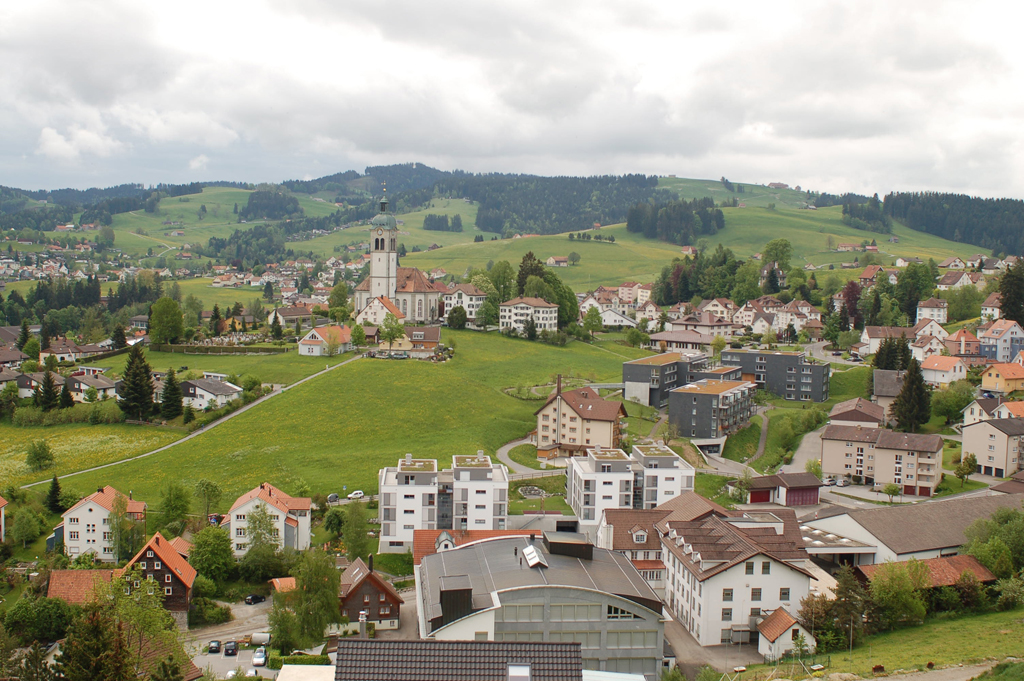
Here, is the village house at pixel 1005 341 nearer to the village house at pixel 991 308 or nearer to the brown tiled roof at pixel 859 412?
the village house at pixel 991 308

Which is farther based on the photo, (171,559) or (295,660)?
(171,559)

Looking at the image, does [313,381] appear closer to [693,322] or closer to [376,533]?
[376,533]

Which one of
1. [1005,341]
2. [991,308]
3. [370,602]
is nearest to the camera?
[370,602]

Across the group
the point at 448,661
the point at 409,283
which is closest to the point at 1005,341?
the point at 409,283

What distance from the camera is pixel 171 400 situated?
60.3 metres

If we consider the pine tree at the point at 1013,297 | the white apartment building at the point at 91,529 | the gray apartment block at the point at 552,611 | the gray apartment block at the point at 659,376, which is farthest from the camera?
the pine tree at the point at 1013,297

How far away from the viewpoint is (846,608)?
103 ft

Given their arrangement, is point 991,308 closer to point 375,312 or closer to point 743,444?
point 743,444

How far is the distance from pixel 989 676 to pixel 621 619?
1131 cm

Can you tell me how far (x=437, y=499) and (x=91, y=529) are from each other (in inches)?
675

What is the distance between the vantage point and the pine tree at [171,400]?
6022cm

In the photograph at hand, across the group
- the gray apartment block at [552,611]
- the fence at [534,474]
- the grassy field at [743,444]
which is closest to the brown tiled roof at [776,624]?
the gray apartment block at [552,611]

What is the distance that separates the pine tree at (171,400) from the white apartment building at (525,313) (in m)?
40.1

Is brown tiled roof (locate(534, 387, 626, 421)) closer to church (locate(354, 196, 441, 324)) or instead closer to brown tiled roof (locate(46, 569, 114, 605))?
brown tiled roof (locate(46, 569, 114, 605))
